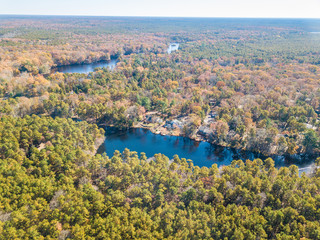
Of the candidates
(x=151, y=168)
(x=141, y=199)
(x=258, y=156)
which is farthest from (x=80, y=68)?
(x=141, y=199)

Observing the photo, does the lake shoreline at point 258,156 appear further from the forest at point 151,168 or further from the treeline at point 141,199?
the treeline at point 141,199

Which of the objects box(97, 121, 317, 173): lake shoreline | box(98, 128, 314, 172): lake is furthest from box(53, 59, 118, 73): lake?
box(98, 128, 314, 172): lake

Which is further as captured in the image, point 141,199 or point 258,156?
point 258,156

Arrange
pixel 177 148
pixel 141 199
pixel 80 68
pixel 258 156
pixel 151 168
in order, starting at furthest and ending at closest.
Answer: pixel 80 68 < pixel 177 148 < pixel 258 156 < pixel 151 168 < pixel 141 199

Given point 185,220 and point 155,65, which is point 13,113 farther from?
point 155,65

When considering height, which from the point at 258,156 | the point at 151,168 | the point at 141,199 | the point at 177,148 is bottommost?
the point at 258,156

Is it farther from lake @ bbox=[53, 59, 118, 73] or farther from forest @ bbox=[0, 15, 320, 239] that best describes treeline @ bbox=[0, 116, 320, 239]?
lake @ bbox=[53, 59, 118, 73]

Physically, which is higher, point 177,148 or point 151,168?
point 151,168

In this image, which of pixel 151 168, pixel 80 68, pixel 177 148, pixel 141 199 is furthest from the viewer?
pixel 80 68

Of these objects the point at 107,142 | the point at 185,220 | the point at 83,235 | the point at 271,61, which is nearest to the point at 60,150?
the point at 107,142

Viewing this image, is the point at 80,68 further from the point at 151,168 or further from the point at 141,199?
the point at 141,199
